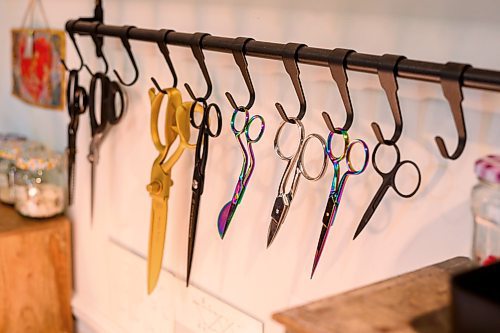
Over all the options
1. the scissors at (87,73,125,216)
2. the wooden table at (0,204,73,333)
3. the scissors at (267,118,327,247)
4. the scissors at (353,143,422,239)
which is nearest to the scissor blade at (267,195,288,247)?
the scissors at (267,118,327,247)

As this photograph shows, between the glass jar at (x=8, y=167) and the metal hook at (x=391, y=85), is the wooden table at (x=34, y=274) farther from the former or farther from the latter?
the metal hook at (x=391, y=85)

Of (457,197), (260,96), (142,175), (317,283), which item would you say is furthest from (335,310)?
(142,175)

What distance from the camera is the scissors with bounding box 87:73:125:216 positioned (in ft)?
4.09

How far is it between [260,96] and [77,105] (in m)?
0.43

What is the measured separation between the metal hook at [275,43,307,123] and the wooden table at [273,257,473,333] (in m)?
0.28

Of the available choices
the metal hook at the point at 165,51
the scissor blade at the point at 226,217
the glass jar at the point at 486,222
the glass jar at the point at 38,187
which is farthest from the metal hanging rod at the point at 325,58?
the glass jar at the point at 38,187

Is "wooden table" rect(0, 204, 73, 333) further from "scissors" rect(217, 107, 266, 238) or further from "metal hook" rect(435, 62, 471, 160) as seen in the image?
"metal hook" rect(435, 62, 471, 160)

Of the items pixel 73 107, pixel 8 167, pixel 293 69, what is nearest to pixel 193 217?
pixel 293 69

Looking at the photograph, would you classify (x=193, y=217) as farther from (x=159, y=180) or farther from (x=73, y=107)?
(x=73, y=107)

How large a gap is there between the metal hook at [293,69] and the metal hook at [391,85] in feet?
0.42

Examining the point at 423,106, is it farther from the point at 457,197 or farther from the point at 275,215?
the point at 275,215

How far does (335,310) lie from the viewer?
59 cm

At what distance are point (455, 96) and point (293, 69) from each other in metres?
0.23

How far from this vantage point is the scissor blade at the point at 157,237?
1106 mm
